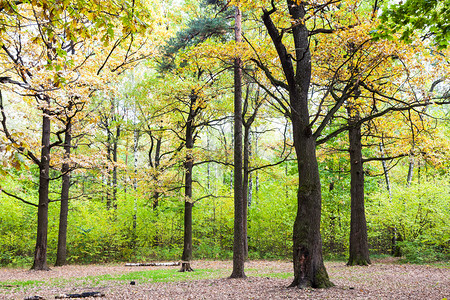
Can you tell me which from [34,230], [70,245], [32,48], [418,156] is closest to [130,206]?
[70,245]

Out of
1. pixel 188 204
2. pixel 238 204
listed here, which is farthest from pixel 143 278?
pixel 188 204

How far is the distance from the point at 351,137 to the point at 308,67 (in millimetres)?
6166

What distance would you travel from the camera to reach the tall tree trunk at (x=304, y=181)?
5.84 meters

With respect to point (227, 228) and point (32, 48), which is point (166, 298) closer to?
point (32, 48)

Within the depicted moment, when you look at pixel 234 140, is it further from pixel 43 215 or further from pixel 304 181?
pixel 43 215

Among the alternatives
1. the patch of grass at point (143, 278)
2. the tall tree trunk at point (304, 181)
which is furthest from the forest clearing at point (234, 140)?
the patch of grass at point (143, 278)

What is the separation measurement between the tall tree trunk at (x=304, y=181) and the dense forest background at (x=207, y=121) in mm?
428

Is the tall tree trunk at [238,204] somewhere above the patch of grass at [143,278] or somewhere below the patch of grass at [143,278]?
above

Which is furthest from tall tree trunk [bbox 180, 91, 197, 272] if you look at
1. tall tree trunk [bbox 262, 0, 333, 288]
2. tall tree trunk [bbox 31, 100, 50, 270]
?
tall tree trunk [bbox 262, 0, 333, 288]

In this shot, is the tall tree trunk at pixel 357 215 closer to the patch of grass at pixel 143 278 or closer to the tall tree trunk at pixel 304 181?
the patch of grass at pixel 143 278

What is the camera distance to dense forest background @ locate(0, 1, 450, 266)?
718cm

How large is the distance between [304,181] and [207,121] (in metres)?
7.91

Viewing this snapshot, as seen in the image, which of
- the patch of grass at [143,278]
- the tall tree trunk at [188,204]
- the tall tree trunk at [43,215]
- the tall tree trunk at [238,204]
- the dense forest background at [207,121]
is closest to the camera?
the dense forest background at [207,121]

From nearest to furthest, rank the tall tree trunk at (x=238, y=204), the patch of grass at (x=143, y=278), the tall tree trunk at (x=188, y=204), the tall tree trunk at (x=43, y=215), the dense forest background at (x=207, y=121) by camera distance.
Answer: the dense forest background at (x=207, y=121) → the patch of grass at (x=143, y=278) → the tall tree trunk at (x=238, y=204) → the tall tree trunk at (x=43, y=215) → the tall tree trunk at (x=188, y=204)
